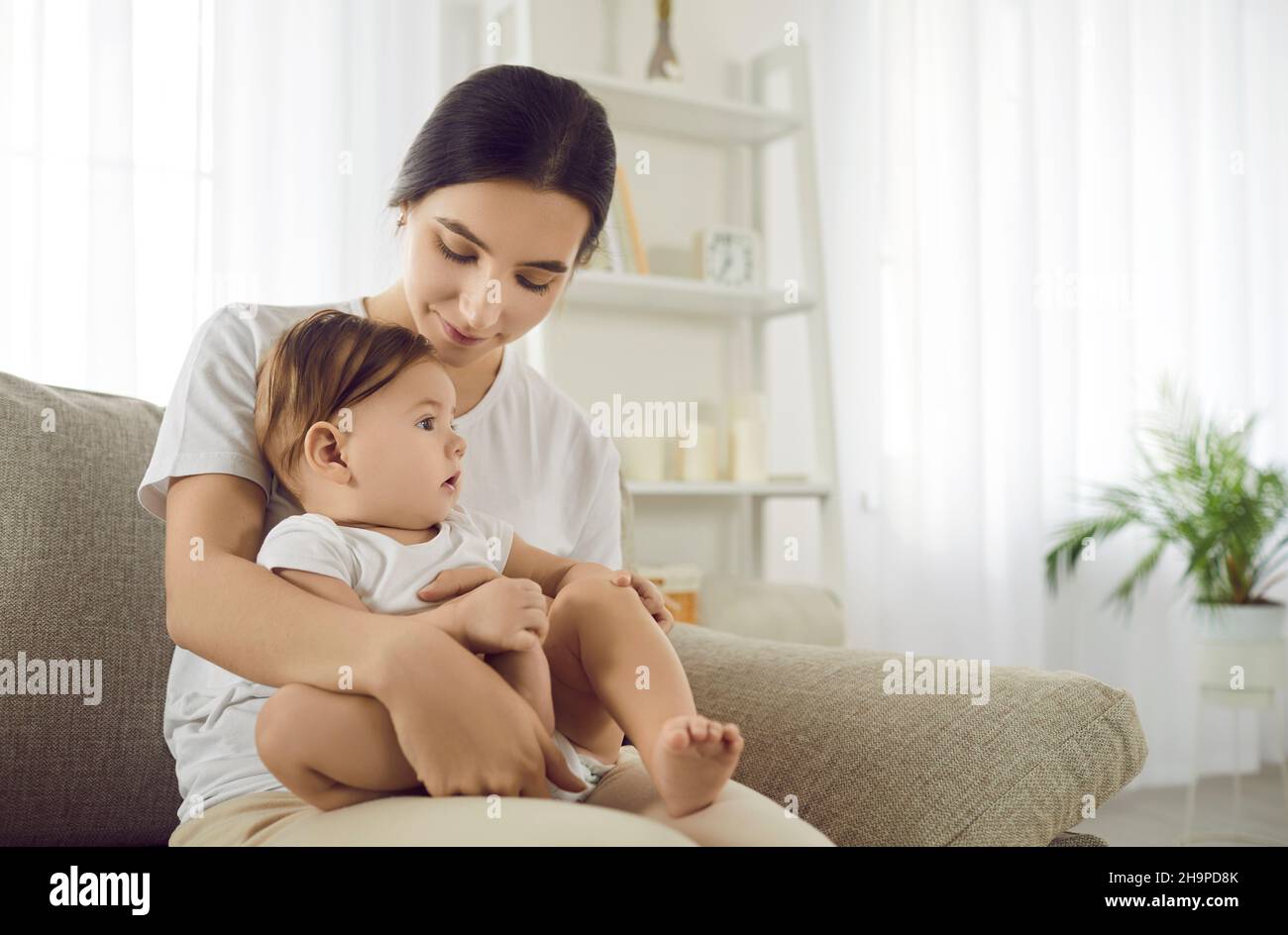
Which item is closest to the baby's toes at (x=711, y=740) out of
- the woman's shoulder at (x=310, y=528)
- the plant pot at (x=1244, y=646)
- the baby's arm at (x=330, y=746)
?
the baby's arm at (x=330, y=746)

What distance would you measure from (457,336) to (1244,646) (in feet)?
9.00

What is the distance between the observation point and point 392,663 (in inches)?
30.5

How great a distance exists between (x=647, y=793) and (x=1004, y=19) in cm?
338

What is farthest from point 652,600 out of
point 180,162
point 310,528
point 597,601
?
point 180,162

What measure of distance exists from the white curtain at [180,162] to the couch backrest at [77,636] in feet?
3.11

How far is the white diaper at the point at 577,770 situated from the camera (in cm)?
91

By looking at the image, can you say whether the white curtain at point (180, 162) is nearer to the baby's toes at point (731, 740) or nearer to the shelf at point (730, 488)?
the shelf at point (730, 488)

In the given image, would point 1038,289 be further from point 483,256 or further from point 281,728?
point 281,728

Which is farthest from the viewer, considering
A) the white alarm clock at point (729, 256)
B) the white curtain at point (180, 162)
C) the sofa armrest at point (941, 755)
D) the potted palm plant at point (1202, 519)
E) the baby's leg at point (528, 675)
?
the potted palm plant at point (1202, 519)

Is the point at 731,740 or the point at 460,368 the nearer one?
the point at 731,740

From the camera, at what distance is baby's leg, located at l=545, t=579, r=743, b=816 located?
0.78 metres
